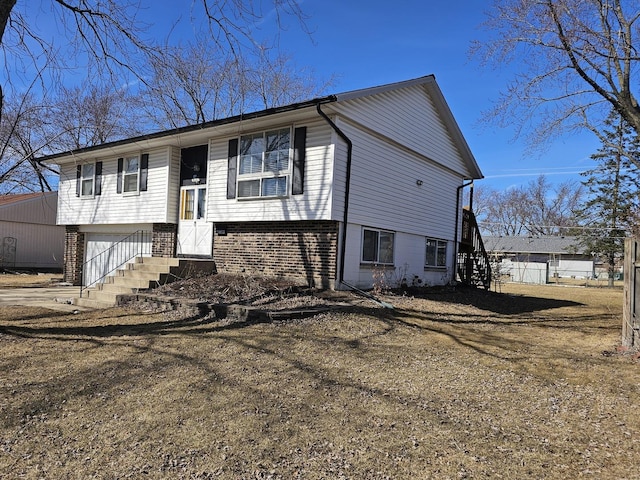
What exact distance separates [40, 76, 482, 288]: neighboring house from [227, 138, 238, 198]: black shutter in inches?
1.1

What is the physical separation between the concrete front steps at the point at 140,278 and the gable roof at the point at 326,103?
3.61 meters

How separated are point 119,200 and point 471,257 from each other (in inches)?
512

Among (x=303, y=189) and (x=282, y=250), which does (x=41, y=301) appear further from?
(x=303, y=189)

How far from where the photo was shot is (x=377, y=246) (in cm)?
1245

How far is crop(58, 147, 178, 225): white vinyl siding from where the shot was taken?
14078 mm

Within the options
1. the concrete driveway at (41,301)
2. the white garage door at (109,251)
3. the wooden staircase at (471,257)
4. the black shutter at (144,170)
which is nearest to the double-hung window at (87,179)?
the white garage door at (109,251)

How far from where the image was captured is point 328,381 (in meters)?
5.13

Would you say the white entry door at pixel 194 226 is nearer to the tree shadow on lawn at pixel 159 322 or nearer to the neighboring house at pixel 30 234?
the tree shadow on lawn at pixel 159 322

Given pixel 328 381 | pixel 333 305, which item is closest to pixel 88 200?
pixel 333 305

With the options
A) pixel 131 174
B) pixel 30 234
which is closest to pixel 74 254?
pixel 131 174

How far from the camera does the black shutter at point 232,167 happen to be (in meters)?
12.4

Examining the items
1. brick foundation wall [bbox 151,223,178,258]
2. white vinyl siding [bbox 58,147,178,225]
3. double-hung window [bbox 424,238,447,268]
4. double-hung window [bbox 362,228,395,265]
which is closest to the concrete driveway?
brick foundation wall [bbox 151,223,178,258]

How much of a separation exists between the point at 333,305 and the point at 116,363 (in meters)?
4.31

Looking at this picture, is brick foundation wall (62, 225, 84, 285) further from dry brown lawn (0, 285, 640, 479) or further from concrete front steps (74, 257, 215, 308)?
dry brown lawn (0, 285, 640, 479)
